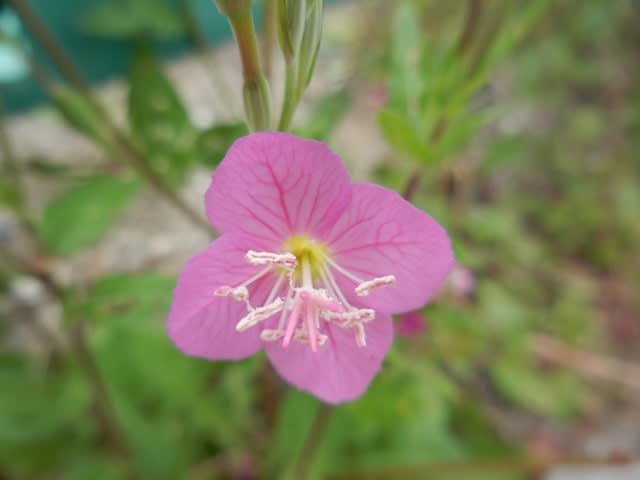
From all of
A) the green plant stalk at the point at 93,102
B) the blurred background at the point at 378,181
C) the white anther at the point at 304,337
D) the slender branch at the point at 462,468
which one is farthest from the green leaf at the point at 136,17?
the slender branch at the point at 462,468

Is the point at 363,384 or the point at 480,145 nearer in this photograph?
the point at 363,384

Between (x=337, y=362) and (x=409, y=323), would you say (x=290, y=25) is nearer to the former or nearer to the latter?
(x=337, y=362)

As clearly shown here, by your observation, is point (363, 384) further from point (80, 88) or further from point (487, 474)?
point (487, 474)

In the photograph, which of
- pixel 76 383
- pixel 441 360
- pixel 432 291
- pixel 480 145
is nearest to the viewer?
pixel 432 291

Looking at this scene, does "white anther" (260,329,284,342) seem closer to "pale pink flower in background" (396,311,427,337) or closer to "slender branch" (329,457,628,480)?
"pale pink flower in background" (396,311,427,337)

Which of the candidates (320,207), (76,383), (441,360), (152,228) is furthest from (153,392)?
(320,207)

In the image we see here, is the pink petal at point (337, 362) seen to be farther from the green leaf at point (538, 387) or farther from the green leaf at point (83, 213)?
the green leaf at point (538, 387)
